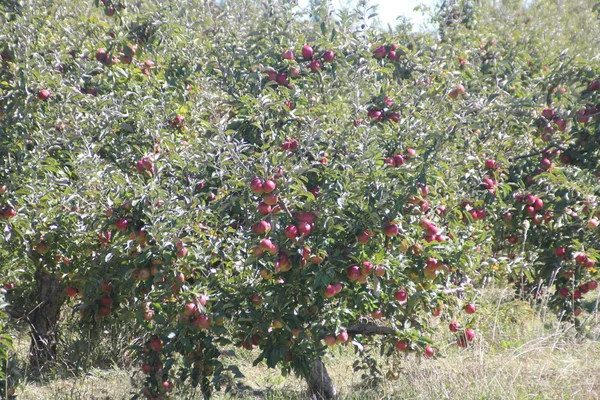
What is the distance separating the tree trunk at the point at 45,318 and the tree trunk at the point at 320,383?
193 centimetres

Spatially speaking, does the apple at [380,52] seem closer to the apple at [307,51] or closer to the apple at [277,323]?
the apple at [307,51]

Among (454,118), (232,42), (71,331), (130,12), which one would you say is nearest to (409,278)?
(454,118)

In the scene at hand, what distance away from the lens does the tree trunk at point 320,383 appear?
3.85 meters

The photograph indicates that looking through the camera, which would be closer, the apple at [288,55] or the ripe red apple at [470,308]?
the apple at [288,55]

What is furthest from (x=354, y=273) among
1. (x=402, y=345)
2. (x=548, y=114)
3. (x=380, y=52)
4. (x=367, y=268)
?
(x=548, y=114)

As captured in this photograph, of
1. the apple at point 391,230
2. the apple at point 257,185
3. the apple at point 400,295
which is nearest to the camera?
the apple at point 257,185

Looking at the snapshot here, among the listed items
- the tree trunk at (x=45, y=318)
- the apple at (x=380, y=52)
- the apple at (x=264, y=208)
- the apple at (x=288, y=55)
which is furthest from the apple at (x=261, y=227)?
the tree trunk at (x=45, y=318)

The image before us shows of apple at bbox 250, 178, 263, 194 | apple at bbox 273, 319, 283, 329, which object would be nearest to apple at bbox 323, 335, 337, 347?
apple at bbox 273, 319, 283, 329

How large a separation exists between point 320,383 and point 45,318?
2186 mm

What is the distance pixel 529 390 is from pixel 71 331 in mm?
3334

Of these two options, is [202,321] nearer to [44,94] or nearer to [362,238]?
[362,238]

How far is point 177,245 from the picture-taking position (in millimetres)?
2943

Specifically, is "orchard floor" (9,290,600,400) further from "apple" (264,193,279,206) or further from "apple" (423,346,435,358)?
"apple" (264,193,279,206)

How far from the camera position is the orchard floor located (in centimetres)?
341
